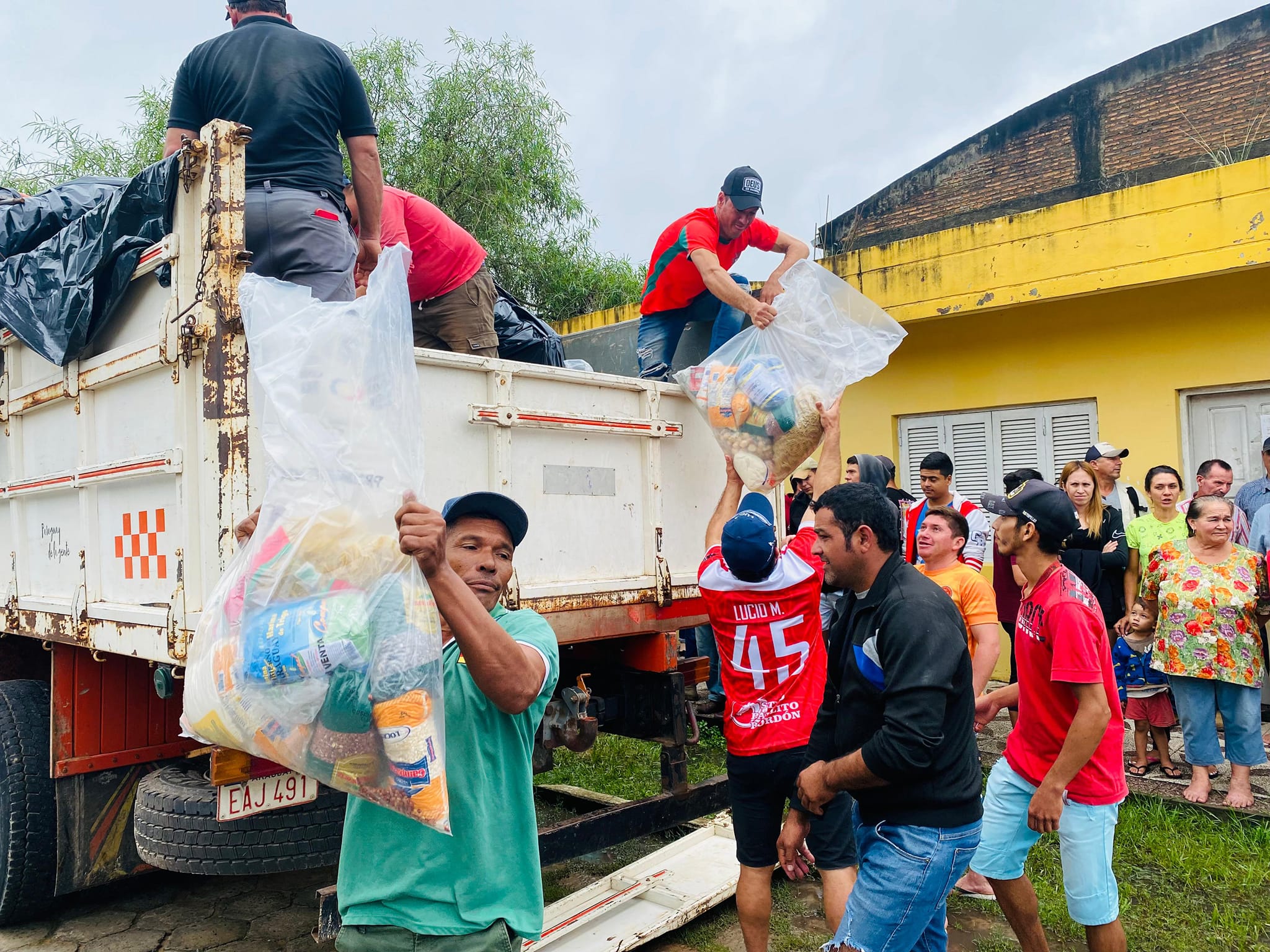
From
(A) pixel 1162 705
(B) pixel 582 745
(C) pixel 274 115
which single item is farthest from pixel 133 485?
(A) pixel 1162 705

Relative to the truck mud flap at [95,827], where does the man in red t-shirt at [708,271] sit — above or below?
above

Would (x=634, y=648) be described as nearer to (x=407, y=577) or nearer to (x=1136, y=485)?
(x=407, y=577)

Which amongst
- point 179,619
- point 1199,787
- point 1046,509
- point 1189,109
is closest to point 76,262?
point 179,619

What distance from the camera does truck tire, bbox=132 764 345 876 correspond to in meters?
2.75

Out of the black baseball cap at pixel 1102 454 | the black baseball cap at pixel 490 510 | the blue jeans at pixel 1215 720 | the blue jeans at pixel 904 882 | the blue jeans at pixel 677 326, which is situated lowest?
the blue jeans at pixel 1215 720

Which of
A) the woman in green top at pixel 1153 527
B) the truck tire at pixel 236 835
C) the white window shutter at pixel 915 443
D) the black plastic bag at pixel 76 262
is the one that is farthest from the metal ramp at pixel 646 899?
the white window shutter at pixel 915 443

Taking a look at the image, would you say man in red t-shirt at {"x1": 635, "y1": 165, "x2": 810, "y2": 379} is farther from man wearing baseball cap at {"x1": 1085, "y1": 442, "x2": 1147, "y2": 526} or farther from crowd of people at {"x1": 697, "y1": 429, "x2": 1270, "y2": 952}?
man wearing baseball cap at {"x1": 1085, "y1": 442, "x2": 1147, "y2": 526}

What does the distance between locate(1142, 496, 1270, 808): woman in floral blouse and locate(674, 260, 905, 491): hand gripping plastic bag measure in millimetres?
2146

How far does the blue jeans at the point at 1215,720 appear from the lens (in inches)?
177

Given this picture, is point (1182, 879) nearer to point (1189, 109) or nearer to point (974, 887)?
point (974, 887)

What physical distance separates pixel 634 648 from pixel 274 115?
2168mm

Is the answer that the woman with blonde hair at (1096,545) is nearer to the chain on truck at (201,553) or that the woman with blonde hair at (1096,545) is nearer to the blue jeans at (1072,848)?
the chain on truck at (201,553)

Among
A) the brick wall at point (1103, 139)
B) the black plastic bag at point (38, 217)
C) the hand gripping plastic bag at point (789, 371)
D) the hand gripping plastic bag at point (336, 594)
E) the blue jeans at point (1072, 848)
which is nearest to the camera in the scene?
the hand gripping plastic bag at point (336, 594)

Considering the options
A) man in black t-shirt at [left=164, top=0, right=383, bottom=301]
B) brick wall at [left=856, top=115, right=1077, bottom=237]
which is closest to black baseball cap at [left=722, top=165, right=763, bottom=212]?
man in black t-shirt at [left=164, top=0, right=383, bottom=301]
